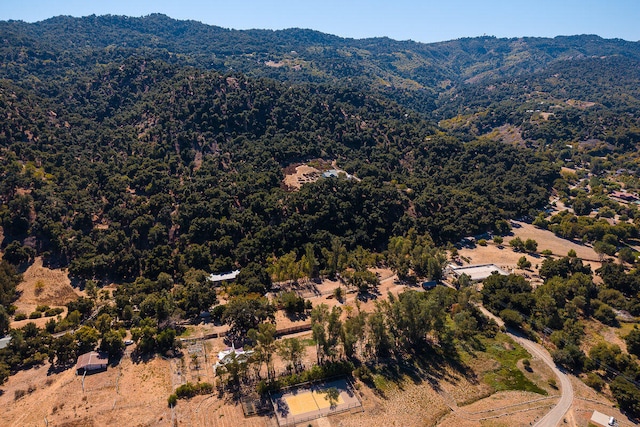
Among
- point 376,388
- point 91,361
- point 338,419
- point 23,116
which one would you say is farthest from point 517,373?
point 23,116

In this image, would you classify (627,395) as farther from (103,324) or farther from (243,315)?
(103,324)

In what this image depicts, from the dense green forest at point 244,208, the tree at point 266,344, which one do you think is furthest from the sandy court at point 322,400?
the tree at point 266,344

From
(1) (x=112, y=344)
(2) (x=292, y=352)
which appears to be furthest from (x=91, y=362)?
(2) (x=292, y=352)

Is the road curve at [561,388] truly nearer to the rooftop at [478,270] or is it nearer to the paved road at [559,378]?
the paved road at [559,378]

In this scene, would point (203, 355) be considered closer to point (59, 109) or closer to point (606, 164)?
point (59, 109)

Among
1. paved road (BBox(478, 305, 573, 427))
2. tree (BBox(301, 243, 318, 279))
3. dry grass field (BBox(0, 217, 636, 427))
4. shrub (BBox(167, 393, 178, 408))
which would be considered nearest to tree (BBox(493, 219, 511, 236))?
paved road (BBox(478, 305, 573, 427))
